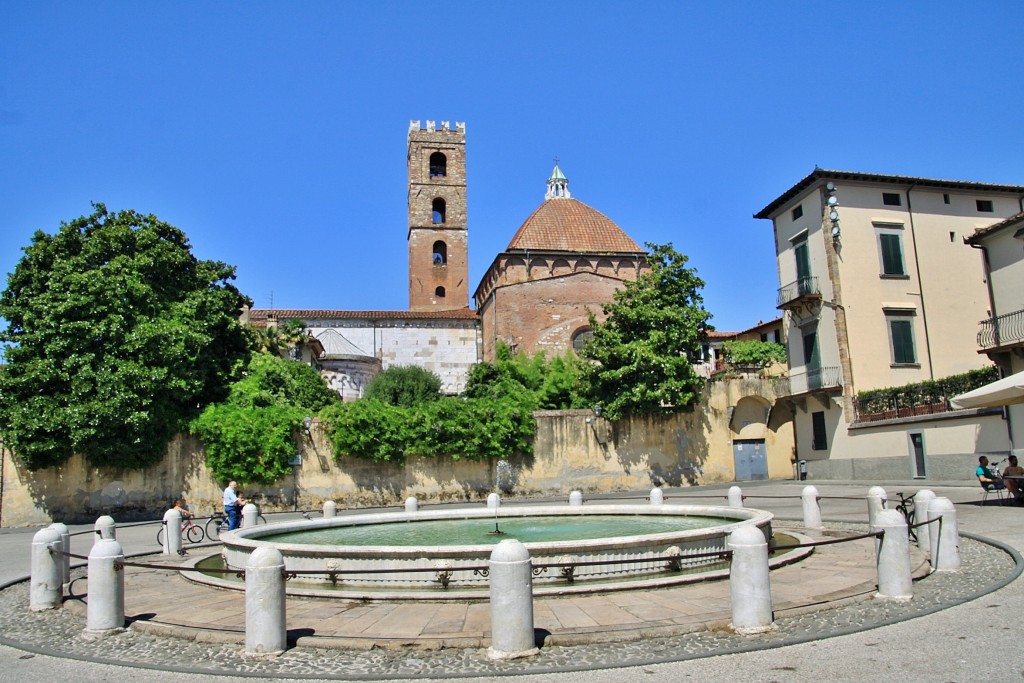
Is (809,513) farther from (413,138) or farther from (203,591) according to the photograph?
(413,138)

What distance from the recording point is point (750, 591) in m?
6.69

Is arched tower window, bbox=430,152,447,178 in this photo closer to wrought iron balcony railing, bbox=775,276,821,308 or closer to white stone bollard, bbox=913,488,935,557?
wrought iron balcony railing, bbox=775,276,821,308

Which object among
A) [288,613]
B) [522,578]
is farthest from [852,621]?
[288,613]

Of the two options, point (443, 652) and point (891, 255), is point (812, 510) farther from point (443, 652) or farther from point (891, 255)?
point (891, 255)

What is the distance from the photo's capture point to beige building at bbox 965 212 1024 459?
22.0 m

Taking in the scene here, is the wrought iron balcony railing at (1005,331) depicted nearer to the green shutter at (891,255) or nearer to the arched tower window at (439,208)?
the green shutter at (891,255)

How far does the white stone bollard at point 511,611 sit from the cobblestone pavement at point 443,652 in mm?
105

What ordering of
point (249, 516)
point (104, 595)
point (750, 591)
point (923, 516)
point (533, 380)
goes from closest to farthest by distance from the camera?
point (750, 591) < point (104, 595) < point (923, 516) < point (249, 516) < point (533, 380)

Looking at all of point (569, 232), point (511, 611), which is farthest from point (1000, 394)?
point (569, 232)

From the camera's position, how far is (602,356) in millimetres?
29906

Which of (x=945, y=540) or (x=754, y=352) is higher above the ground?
(x=754, y=352)

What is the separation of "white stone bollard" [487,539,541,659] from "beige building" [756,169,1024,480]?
2418cm

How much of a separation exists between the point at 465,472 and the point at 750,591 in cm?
2200

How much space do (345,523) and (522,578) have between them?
861 cm
